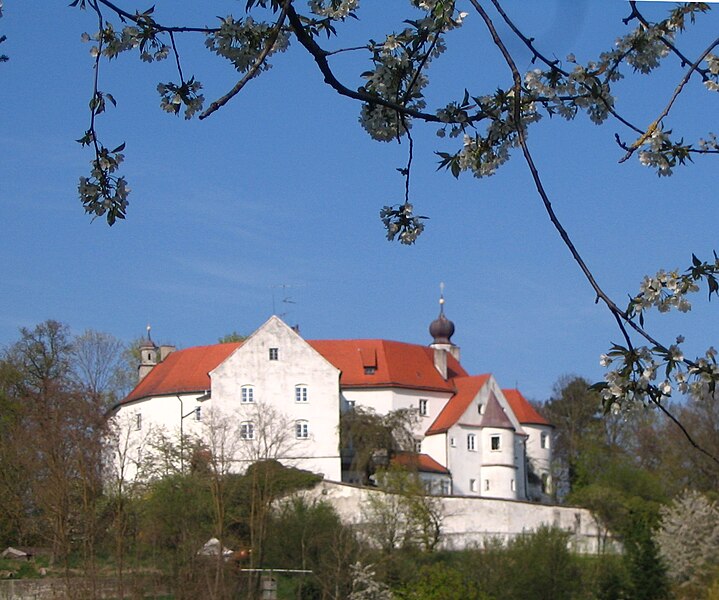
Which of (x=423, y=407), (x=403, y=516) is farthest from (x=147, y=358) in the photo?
(x=403, y=516)

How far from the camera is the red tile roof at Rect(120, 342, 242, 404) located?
47.5 m

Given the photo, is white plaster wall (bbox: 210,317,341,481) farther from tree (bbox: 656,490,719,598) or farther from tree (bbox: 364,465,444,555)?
tree (bbox: 656,490,719,598)

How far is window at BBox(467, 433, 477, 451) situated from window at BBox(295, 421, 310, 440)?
6.67 meters

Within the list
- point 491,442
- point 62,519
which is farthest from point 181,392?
point 62,519

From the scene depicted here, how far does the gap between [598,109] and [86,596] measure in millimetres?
26616

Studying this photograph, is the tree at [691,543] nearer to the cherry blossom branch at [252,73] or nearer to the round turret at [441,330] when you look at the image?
the round turret at [441,330]

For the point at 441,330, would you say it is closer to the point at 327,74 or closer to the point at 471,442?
the point at 471,442

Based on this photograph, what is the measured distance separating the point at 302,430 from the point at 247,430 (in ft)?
5.80

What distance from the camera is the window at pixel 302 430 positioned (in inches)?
1722

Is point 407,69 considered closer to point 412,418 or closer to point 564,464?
point 412,418

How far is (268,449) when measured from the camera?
41.2m

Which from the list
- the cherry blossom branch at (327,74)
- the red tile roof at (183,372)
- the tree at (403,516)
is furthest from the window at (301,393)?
the cherry blossom branch at (327,74)

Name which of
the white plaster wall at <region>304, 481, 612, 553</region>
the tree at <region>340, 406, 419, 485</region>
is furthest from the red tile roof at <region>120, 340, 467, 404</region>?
the white plaster wall at <region>304, 481, 612, 553</region>

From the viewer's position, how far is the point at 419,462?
45500mm
